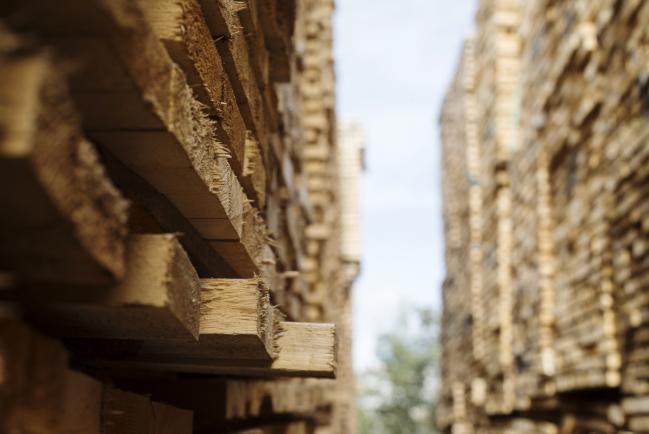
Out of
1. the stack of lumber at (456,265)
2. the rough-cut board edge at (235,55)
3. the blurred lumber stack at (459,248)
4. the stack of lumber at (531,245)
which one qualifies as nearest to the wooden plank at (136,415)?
the rough-cut board edge at (235,55)

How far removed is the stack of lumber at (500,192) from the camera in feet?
34.7

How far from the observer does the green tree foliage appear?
39.4 m

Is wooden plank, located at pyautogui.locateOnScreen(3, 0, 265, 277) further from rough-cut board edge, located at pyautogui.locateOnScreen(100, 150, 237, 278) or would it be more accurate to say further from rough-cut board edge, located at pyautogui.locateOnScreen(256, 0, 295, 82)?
rough-cut board edge, located at pyautogui.locateOnScreen(256, 0, 295, 82)

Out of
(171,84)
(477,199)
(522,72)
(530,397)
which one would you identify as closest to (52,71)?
(171,84)

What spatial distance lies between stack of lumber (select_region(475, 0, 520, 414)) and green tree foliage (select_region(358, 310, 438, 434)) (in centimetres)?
2728

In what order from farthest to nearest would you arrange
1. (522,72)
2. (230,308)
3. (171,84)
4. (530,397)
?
(522,72) < (530,397) < (230,308) < (171,84)

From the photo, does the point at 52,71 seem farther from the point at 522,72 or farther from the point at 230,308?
the point at 522,72

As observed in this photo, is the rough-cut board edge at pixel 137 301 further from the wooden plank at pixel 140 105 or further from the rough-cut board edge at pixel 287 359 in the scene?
the rough-cut board edge at pixel 287 359

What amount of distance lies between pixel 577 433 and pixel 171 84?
6906 mm

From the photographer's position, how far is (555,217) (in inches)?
332

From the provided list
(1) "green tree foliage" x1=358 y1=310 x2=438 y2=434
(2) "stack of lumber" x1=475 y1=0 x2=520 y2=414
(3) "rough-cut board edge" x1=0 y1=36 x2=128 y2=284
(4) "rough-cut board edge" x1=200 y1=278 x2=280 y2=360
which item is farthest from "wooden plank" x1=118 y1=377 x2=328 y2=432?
(1) "green tree foliage" x1=358 y1=310 x2=438 y2=434

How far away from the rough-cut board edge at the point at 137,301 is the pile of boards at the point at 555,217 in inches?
181

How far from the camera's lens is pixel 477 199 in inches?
520

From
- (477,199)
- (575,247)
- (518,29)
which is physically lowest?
(575,247)
